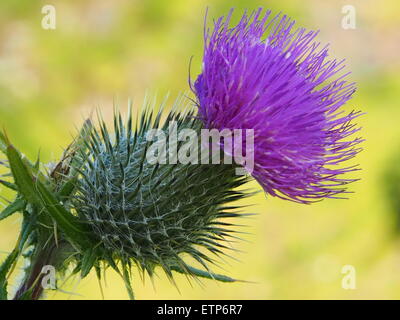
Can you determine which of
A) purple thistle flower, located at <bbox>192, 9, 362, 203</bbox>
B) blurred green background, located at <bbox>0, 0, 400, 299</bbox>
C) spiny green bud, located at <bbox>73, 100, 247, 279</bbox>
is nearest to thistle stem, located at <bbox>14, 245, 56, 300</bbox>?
spiny green bud, located at <bbox>73, 100, 247, 279</bbox>

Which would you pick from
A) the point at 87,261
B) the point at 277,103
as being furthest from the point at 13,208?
the point at 277,103

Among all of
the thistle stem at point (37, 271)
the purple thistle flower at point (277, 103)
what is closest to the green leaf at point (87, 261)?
the thistle stem at point (37, 271)

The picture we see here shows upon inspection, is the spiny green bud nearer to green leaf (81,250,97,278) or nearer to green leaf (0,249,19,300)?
green leaf (81,250,97,278)

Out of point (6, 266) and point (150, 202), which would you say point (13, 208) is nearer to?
point (6, 266)

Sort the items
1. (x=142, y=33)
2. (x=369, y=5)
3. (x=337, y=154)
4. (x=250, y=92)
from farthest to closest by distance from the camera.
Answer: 1. (x=369, y=5)
2. (x=142, y=33)
3. (x=337, y=154)
4. (x=250, y=92)

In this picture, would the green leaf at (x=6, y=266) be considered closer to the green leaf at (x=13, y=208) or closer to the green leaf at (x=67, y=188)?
the green leaf at (x=13, y=208)
